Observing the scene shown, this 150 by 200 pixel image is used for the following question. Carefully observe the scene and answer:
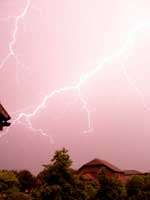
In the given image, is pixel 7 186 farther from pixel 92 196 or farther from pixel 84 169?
pixel 84 169

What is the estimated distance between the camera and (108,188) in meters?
18.9

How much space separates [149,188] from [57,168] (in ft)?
34.2

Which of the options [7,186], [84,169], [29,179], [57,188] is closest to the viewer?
[57,188]

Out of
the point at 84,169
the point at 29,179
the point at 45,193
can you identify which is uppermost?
the point at 84,169

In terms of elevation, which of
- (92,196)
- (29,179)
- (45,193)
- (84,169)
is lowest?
(45,193)

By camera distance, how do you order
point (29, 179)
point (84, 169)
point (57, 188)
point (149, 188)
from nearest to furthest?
point (57, 188)
point (149, 188)
point (29, 179)
point (84, 169)

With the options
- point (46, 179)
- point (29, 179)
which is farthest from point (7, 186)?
point (29, 179)


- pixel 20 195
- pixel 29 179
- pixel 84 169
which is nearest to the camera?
pixel 20 195

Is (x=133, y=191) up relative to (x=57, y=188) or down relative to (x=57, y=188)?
up

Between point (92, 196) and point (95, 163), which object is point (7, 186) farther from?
point (95, 163)

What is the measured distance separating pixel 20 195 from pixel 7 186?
7.85 ft

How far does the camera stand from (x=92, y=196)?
18.8 metres

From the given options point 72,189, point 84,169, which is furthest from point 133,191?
point 84,169

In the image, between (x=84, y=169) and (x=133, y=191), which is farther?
(x=84, y=169)
